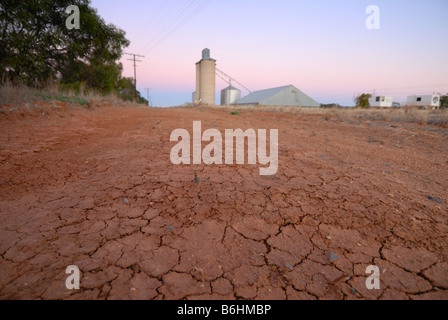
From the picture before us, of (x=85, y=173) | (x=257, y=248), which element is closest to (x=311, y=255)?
(x=257, y=248)

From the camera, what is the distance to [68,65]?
35.4 ft

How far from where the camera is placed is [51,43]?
7.69 metres

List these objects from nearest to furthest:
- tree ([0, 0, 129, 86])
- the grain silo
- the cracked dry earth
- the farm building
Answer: the cracked dry earth, tree ([0, 0, 129, 86]), the farm building, the grain silo

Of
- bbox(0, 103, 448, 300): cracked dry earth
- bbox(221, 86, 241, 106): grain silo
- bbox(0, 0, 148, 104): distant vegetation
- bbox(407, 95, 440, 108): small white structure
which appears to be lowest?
bbox(0, 103, 448, 300): cracked dry earth

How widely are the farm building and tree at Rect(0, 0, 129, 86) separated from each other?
51.6ft

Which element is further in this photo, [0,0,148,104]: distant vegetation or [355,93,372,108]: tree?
[355,93,372,108]: tree

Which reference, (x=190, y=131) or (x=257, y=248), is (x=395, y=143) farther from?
(x=257, y=248)

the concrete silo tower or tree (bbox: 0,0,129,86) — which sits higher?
the concrete silo tower

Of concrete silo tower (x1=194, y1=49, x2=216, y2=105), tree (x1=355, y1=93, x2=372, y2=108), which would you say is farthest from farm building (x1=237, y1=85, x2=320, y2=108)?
tree (x1=355, y1=93, x2=372, y2=108)

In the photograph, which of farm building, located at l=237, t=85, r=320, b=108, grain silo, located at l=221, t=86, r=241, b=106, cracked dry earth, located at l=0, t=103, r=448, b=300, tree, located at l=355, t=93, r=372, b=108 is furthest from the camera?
tree, located at l=355, t=93, r=372, b=108

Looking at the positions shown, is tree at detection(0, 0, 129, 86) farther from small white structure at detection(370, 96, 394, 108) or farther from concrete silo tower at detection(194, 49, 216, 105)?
small white structure at detection(370, 96, 394, 108)

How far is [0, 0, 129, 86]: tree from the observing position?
7.07 metres

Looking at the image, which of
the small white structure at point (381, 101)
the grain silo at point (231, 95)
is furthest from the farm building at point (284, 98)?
the small white structure at point (381, 101)

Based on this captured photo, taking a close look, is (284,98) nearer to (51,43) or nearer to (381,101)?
(51,43)
